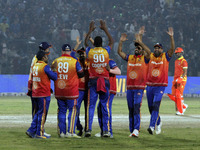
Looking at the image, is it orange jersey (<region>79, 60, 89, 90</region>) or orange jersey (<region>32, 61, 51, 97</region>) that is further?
orange jersey (<region>79, 60, 89, 90</region>)

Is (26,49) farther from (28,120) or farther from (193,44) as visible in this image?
(28,120)

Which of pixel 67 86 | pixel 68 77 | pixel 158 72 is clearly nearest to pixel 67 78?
pixel 68 77

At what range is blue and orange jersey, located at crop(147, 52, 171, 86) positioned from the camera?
40.7 feet

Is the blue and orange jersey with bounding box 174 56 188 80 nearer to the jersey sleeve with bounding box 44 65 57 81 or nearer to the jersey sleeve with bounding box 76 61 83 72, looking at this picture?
the jersey sleeve with bounding box 76 61 83 72

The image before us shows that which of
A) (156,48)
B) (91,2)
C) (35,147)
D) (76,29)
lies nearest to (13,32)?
(76,29)

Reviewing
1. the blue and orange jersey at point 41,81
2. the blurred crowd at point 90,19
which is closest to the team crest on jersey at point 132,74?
the blue and orange jersey at point 41,81

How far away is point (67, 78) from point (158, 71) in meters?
2.81

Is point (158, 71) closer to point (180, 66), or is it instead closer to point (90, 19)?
point (180, 66)

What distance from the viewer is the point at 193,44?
3803 centimetres

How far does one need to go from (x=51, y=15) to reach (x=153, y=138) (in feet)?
94.9

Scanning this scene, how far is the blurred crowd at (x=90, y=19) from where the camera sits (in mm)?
36281

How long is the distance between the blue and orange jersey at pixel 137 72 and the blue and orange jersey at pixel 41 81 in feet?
7.11

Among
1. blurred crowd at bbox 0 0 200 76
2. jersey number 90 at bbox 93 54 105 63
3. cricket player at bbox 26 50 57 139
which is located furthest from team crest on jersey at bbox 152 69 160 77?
blurred crowd at bbox 0 0 200 76

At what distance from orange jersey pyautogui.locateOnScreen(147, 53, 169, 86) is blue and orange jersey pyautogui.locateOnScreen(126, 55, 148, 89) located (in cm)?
75
